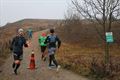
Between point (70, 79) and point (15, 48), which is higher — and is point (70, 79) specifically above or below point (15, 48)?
below

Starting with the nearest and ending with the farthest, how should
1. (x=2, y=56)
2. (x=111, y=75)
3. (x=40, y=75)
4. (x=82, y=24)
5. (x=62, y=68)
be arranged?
(x=111, y=75), (x=40, y=75), (x=62, y=68), (x=2, y=56), (x=82, y=24)

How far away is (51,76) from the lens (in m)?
16.2

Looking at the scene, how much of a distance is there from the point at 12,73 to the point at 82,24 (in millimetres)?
49053

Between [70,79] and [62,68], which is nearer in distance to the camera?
[70,79]

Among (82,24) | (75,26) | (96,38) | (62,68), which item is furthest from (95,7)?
(82,24)

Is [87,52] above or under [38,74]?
under

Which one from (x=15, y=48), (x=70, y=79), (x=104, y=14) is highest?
(x=104, y=14)

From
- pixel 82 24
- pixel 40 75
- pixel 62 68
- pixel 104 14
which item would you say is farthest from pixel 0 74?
pixel 82 24

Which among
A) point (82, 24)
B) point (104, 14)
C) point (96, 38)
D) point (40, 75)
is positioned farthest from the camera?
point (82, 24)

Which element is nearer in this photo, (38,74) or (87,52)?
(38,74)

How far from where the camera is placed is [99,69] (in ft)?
51.6

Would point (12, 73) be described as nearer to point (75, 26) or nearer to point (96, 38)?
point (96, 38)

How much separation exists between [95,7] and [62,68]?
4.17 m

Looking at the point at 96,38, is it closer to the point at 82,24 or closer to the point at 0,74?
the point at 82,24
